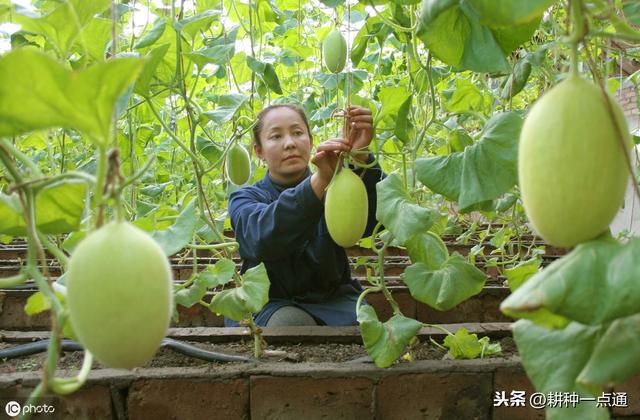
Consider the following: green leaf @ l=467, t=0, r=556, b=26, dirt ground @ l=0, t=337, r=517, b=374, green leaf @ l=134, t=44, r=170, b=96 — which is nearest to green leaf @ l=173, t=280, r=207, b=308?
dirt ground @ l=0, t=337, r=517, b=374

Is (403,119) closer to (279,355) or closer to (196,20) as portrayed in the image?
(196,20)

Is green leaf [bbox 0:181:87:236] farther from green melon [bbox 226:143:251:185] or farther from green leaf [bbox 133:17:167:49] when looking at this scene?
green melon [bbox 226:143:251:185]

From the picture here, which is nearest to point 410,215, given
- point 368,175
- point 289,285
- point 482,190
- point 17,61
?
point 482,190

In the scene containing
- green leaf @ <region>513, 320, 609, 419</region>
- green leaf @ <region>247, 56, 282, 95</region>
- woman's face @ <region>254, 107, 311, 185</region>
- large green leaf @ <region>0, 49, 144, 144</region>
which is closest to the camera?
large green leaf @ <region>0, 49, 144, 144</region>

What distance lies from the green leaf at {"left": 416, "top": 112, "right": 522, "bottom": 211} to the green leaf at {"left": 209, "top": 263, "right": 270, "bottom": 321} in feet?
1.88

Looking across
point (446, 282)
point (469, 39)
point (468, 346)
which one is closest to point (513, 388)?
point (468, 346)

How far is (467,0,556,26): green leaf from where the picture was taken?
17.2 inches

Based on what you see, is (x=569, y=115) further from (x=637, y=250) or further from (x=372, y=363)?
(x=372, y=363)

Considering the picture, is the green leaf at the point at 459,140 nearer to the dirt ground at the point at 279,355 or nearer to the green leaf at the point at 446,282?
the green leaf at the point at 446,282

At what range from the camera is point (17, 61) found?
1.26 feet

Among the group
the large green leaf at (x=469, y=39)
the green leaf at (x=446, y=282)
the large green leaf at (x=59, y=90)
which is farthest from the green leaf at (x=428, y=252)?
the large green leaf at (x=59, y=90)

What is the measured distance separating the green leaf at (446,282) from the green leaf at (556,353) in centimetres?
63

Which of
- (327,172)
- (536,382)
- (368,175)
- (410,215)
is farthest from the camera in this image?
(368,175)

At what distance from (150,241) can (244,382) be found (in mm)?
868
